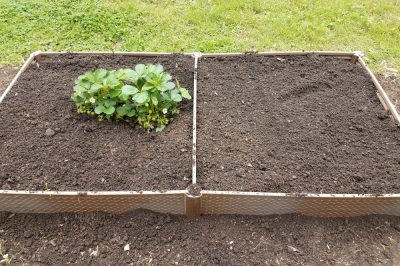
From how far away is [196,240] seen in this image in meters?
2.37

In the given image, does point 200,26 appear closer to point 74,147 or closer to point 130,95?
point 130,95

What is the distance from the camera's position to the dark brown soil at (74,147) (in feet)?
8.39

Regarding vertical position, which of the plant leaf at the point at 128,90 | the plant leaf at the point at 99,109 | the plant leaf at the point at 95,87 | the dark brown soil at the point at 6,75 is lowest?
the dark brown soil at the point at 6,75

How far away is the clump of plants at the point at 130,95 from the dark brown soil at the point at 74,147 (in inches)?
3.4

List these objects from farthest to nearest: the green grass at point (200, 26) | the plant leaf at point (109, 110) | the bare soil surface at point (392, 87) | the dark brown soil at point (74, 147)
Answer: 1. the green grass at point (200, 26)
2. the bare soil surface at point (392, 87)
3. the plant leaf at point (109, 110)
4. the dark brown soil at point (74, 147)

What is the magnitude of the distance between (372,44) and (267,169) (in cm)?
261

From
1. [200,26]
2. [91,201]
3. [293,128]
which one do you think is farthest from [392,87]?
[91,201]

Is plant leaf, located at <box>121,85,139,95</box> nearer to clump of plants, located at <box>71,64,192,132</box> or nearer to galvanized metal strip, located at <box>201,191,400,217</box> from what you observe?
clump of plants, located at <box>71,64,192,132</box>

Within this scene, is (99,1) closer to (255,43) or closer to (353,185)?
(255,43)

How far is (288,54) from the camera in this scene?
12.1 ft

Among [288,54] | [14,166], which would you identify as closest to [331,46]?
[288,54]

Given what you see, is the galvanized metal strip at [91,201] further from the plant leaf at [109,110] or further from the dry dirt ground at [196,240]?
the plant leaf at [109,110]

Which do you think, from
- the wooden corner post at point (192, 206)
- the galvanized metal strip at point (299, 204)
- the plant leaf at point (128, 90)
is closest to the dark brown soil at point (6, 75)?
the plant leaf at point (128, 90)

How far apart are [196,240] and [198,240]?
0.04 feet
